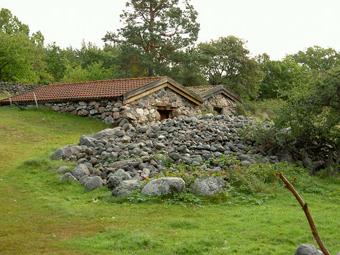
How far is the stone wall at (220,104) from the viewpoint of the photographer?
2388 cm

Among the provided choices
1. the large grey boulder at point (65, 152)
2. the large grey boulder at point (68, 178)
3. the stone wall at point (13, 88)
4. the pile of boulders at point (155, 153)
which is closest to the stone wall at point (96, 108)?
the pile of boulders at point (155, 153)

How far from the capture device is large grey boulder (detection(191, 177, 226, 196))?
9297 millimetres

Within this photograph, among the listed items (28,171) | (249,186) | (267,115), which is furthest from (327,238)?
(267,115)

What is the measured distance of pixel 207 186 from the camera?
9367mm

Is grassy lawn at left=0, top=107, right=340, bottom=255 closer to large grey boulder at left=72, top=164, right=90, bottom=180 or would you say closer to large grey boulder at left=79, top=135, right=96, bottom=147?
large grey boulder at left=72, top=164, right=90, bottom=180

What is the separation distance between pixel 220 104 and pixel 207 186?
16041 mm

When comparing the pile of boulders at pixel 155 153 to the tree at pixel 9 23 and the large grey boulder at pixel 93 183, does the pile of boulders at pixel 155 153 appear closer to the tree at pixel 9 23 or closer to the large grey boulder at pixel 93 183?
the large grey boulder at pixel 93 183

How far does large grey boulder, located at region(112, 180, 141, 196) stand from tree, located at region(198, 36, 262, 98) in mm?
24538

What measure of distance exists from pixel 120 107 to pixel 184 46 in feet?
52.7

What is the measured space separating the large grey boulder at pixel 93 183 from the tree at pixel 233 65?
24101 mm

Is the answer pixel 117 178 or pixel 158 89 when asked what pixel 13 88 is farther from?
pixel 117 178

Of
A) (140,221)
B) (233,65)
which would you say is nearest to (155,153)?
(140,221)

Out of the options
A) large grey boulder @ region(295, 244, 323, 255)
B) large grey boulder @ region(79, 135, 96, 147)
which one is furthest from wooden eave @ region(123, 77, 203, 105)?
large grey boulder @ region(295, 244, 323, 255)

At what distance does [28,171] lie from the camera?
11.3m
